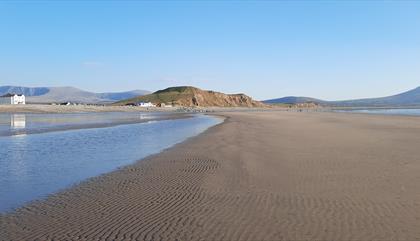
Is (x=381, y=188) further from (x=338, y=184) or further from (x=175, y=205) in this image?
(x=175, y=205)

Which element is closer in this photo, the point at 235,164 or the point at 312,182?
the point at 312,182

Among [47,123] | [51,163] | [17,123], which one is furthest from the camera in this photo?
[47,123]

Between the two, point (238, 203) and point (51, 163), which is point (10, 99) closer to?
point (51, 163)

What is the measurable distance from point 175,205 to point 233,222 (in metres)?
1.87

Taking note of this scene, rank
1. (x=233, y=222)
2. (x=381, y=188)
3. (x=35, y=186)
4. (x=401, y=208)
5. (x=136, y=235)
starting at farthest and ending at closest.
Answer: (x=35, y=186), (x=381, y=188), (x=401, y=208), (x=233, y=222), (x=136, y=235)

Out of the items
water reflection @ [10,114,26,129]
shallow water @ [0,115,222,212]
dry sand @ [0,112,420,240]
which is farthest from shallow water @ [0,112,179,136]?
dry sand @ [0,112,420,240]

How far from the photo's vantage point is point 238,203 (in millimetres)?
9031

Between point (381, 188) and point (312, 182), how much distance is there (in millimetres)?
1788

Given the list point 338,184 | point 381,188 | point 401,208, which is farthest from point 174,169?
point 401,208

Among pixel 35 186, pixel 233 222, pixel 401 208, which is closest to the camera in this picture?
pixel 233 222

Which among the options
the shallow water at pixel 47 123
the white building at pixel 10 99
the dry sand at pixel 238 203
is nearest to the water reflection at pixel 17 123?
the shallow water at pixel 47 123

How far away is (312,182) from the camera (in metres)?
11.4

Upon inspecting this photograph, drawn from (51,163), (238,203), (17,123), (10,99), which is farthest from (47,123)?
(10,99)

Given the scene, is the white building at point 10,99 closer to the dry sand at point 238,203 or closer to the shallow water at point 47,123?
the shallow water at point 47,123
